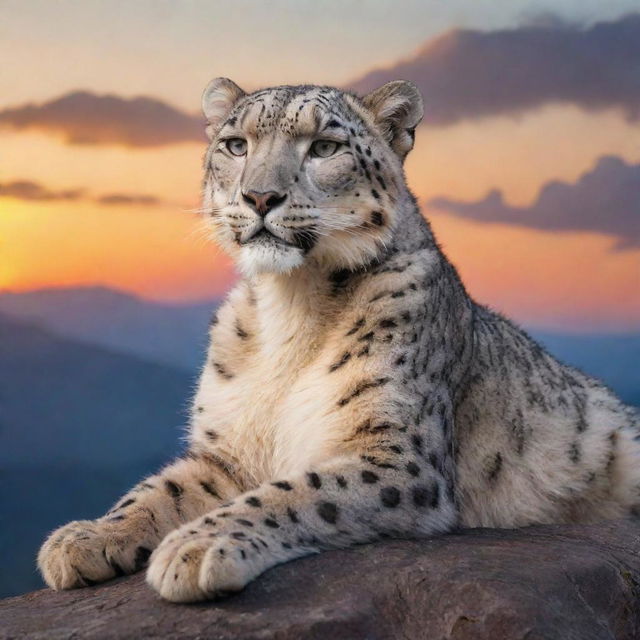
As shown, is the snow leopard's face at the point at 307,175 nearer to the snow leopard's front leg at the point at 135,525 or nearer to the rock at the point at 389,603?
the snow leopard's front leg at the point at 135,525

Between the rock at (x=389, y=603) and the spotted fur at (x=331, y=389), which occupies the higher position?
the spotted fur at (x=331, y=389)

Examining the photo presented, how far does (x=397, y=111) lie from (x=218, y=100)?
1162 millimetres

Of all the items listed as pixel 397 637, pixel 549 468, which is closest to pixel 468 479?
pixel 549 468

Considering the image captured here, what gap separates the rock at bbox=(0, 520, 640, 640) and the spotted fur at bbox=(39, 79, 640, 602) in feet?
0.58

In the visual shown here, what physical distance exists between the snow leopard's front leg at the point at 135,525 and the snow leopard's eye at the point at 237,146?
73.1 inches

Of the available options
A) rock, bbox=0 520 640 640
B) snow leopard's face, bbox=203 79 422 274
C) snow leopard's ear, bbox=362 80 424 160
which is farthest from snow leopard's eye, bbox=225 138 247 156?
rock, bbox=0 520 640 640

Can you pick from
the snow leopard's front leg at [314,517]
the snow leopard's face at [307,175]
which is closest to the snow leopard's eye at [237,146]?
Result: the snow leopard's face at [307,175]

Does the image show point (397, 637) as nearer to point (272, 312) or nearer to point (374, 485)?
point (374, 485)

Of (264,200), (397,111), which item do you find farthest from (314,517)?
(397,111)

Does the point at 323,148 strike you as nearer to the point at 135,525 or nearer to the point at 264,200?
the point at 264,200

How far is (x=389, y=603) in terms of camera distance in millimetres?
6316

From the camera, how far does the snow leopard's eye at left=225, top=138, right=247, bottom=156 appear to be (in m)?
7.67

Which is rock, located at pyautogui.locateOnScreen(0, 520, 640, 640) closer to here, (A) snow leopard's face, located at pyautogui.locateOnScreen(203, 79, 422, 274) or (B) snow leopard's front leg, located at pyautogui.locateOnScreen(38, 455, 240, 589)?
(B) snow leopard's front leg, located at pyautogui.locateOnScreen(38, 455, 240, 589)

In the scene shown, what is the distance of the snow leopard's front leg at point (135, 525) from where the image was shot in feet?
22.8
